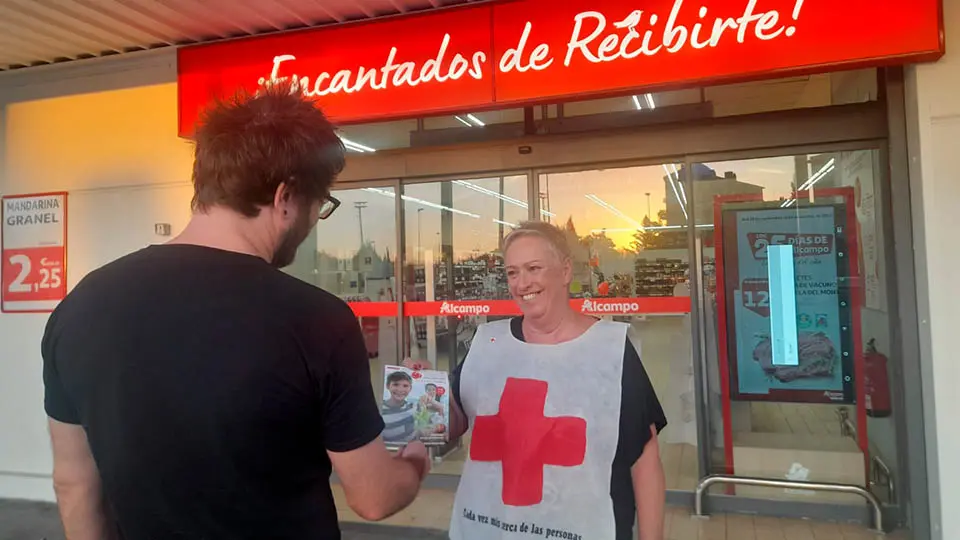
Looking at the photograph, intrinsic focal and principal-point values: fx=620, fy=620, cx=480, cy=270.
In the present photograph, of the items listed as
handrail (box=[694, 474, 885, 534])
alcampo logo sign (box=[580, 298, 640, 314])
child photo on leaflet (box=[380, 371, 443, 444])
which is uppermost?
alcampo logo sign (box=[580, 298, 640, 314])

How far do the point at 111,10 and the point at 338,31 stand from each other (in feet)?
4.61

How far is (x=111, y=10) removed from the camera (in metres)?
3.92

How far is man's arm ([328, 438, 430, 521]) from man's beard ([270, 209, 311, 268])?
38 centimetres

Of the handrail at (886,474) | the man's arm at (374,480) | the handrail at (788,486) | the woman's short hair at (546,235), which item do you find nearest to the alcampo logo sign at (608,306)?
the handrail at (788,486)

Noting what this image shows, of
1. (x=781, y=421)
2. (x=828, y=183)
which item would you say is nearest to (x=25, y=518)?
(x=781, y=421)

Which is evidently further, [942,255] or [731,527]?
[731,527]

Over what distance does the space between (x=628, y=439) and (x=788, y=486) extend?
2778mm

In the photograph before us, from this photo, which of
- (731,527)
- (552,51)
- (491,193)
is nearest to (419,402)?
(552,51)

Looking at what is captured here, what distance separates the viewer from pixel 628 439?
1.71 meters

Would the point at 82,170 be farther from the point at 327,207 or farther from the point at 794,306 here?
the point at 794,306

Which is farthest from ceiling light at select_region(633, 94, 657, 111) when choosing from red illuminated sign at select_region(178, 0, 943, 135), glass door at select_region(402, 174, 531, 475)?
glass door at select_region(402, 174, 531, 475)

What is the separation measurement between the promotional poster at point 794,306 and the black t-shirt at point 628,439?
2.92m

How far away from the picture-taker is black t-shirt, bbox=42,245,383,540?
1008mm

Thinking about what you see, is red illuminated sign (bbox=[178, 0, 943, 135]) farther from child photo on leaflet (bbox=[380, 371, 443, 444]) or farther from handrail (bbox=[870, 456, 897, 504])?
handrail (bbox=[870, 456, 897, 504])
